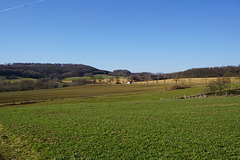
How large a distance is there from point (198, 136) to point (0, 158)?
1416 cm

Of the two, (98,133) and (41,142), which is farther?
(98,133)

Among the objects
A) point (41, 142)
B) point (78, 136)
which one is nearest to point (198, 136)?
point (78, 136)

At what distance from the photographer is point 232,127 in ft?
57.6

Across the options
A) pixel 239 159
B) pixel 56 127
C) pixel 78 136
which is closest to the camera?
pixel 239 159

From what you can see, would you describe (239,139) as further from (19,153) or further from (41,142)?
(19,153)

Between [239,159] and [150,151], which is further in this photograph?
[150,151]

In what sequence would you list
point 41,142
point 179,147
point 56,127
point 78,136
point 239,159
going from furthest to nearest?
point 56,127
point 78,136
point 41,142
point 179,147
point 239,159

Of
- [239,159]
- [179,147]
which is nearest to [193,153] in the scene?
[179,147]

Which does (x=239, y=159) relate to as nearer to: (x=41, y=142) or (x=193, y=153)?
(x=193, y=153)

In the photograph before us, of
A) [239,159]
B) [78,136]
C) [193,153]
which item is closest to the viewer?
[239,159]

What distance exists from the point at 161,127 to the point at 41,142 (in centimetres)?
1039

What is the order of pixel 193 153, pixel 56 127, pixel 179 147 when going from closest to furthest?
pixel 193 153, pixel 179 147, pixel 56 127

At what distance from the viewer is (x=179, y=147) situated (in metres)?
12.8

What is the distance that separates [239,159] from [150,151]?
4906 millimetres
